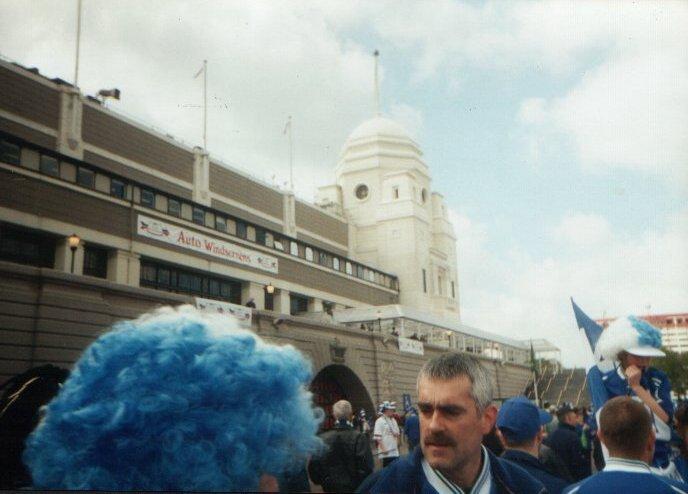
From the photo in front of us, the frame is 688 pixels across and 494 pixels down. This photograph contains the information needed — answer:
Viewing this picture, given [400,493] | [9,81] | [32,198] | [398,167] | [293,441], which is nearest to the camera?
[293,441]

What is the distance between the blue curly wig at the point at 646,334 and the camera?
12.4 feet

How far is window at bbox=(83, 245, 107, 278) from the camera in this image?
2026cm

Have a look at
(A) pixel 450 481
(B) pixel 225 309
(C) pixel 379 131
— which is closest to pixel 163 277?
(B) pixel 225 309

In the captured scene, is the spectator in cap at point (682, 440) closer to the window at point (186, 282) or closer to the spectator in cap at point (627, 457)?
the spectator in cap at point (627, 457)

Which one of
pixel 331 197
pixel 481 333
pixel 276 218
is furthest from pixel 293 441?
pixel 331 197

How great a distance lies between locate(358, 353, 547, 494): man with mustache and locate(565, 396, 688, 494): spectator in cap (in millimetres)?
268

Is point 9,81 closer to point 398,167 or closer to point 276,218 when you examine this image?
point 276,218

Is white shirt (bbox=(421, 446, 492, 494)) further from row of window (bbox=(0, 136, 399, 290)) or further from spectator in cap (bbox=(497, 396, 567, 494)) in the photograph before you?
row of window (bbox=(0, 136, 399, 290))

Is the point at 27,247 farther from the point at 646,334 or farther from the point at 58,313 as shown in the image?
the point at 646,334

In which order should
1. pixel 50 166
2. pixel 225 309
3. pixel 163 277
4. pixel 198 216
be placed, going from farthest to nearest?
pixel 198 216 < pixel 163 277 < pixel 50 166 < pixel 225 309

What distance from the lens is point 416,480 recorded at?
2.23 m

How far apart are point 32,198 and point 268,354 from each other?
18119 millimetres

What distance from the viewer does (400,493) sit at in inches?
87.1

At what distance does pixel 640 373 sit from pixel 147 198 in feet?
71.6
